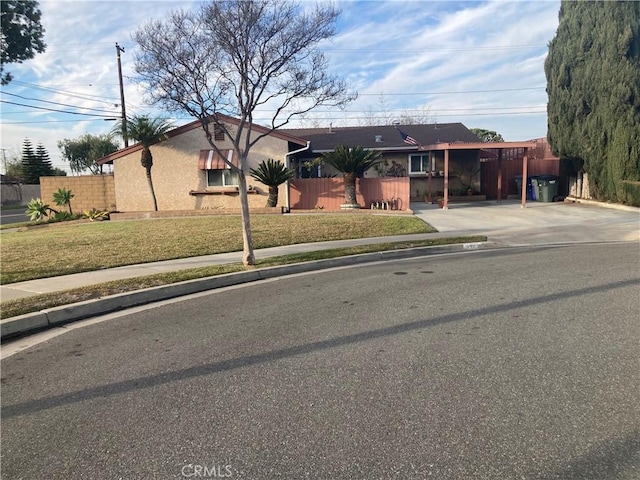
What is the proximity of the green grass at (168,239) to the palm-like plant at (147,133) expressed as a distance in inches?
176

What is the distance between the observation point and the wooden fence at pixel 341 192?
1978cm

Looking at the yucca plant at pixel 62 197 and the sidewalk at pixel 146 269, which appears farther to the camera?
the yucca plant at pixel 62 197

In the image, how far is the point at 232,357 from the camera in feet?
15.2

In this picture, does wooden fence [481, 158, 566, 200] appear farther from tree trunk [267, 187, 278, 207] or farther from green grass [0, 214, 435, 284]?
tree trunk [267, 187, 278, 207]

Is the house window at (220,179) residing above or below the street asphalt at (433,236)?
above

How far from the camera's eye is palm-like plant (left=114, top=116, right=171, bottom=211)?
66.8ft

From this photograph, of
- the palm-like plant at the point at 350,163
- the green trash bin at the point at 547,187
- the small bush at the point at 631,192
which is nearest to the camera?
the small bush at the point at 631,192

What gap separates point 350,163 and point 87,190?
44.6ft

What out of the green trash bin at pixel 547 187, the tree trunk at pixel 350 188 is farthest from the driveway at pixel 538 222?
the tree trunk at pixel 350 188

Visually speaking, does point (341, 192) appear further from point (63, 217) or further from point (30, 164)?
point (30, 164)

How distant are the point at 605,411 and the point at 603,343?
5.18 ft

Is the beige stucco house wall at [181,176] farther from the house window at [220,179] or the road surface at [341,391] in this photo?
the road surface at [341,391]

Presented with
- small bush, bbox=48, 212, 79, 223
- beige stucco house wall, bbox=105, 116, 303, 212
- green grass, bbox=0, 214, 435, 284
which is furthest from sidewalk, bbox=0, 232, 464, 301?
small bush, bbox=48, 212, 79, 223

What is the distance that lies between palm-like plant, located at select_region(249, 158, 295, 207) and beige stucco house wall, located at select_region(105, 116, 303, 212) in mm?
1087
